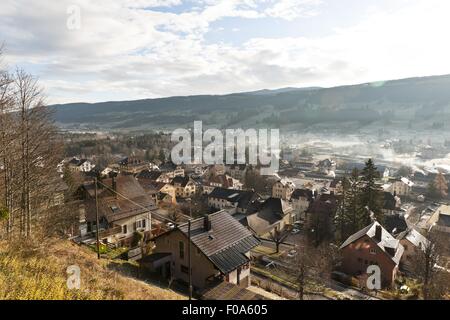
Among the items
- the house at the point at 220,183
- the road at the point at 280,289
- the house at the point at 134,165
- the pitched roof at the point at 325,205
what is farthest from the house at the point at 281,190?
the house at the point at 134,165

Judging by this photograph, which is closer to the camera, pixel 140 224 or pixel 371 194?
pixel 140 224

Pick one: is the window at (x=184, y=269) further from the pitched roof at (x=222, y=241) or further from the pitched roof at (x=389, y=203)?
the pitched roof at (x=389, y=203)

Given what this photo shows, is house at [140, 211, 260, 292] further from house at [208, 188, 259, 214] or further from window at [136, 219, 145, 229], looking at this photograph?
house at [208, 188, 259, 214]

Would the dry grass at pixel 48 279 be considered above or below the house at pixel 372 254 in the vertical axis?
above

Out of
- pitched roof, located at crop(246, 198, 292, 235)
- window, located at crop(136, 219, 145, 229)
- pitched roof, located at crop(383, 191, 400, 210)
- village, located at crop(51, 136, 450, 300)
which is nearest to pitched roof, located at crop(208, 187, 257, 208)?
village, located at crop(51, 136, 450, 300)

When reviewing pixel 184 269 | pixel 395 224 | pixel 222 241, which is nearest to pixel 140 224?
pixel 184 269

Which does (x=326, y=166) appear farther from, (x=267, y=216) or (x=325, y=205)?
(x=267, y=216)
